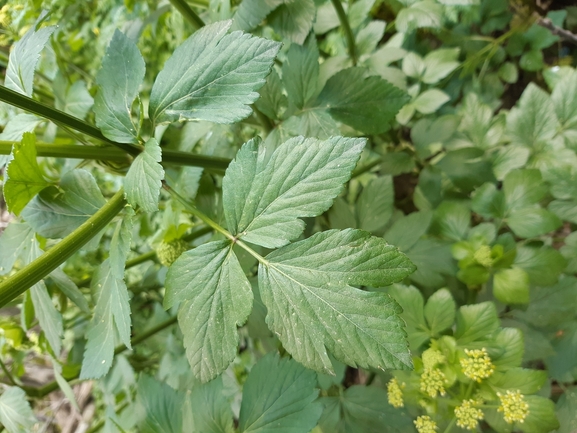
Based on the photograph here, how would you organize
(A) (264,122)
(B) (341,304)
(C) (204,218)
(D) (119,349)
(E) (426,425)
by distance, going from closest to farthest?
(B) (341,304) → (C) (204,218) → (E) (426,425) → (A) (264,122) → (D) (119,349)

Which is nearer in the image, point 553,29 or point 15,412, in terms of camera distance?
point 15,412

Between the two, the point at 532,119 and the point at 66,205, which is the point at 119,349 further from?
the point at 532,119

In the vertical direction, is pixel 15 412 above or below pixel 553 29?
below

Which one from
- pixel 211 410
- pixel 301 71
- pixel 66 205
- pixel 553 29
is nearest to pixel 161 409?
pixel 211 410

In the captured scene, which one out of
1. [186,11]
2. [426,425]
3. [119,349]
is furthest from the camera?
[119,349]

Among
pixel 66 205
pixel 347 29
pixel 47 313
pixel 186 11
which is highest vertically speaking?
pixel 186 11

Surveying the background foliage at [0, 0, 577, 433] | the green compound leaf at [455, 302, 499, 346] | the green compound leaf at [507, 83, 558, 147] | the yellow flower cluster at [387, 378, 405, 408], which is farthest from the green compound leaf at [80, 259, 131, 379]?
the green compound leaf at [507, 83, 558, 147]

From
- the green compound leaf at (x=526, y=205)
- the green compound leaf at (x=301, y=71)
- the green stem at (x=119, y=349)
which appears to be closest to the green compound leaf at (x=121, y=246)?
the green compound leaf at (x=301, y=71)

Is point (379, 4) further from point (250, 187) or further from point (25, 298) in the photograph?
point (25, 298)
